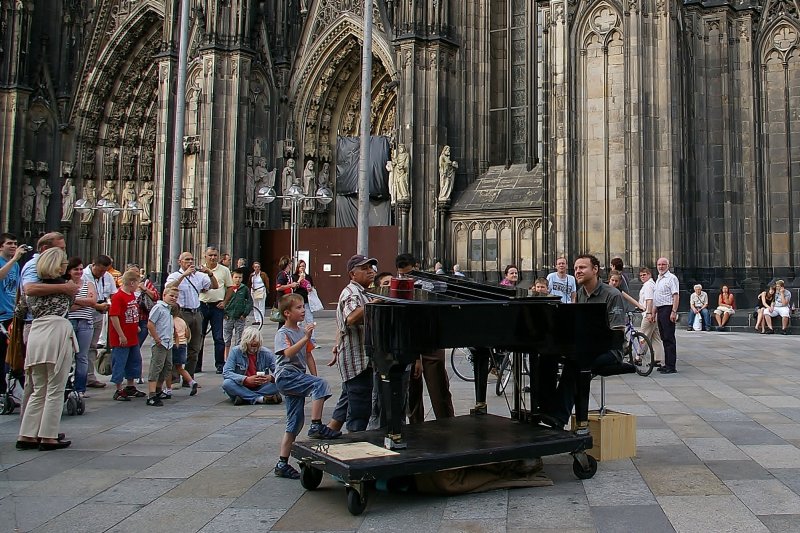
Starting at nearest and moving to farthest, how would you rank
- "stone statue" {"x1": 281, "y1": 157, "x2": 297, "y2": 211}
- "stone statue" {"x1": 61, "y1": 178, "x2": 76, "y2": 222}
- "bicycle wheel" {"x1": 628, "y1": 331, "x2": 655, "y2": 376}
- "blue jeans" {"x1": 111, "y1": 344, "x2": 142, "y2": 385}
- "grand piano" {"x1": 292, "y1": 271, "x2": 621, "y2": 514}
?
"grand piano" {"x1": 292, "y1": 271, "x2": 621, "y2": 514}, "blue jeans" {"x1": 111, "y1": 344, "x2": 142, "y2": 385}, "bicycle wheel" {"x1": 628, "y1": 331, "x2": 655, "y2": 376}, "stone statue" {"x1": 281, "y1": 157, "x2": 297, "y2": 211}, "stone statue" {"x1": 61, "y1": 178, "x2": 76, "y2": 222}

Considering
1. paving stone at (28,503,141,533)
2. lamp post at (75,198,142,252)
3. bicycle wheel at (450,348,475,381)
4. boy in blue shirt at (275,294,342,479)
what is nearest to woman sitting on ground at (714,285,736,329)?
bicycle wheel at (450,348,475,381)

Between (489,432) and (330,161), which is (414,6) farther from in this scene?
(489,432)

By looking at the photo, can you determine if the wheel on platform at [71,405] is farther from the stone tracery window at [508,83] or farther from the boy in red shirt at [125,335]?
the stone tracery window at [508,83]

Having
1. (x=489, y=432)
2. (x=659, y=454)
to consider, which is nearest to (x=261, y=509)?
(x=489, y=432)

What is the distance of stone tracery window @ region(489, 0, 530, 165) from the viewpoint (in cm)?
2456

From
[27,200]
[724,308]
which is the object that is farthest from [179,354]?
[27,200]

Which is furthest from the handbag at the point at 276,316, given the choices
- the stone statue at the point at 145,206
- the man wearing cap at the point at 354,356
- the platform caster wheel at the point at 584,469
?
the stone statue at the point at 145,206

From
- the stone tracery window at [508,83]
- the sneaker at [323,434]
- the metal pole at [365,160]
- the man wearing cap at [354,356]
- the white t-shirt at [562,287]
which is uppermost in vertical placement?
the stone tracery window at [508,83]

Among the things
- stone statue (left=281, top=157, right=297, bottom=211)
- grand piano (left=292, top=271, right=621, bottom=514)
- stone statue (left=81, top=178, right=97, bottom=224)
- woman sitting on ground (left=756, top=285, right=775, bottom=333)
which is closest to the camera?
grand piano (left=292, top=271, right=621, bottom=514)

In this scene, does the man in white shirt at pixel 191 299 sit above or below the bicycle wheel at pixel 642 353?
above

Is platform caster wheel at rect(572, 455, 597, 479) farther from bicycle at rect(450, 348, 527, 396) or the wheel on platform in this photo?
the wheel on platform

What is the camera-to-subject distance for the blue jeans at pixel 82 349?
851 centimetres

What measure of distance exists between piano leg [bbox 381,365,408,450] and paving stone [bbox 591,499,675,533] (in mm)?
1254

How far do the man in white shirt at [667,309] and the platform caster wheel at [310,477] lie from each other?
7306mm
